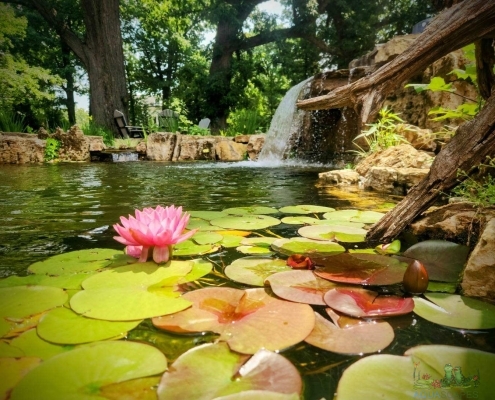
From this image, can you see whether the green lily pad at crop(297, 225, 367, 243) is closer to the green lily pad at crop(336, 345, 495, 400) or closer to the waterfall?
the green lily pad at crop(336, 345, 495, 400)

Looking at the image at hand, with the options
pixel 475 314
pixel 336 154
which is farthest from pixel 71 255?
pixel 336 154

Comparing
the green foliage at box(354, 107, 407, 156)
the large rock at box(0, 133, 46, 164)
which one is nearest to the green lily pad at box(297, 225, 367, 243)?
the green foliage at box(354, 107, 407, 156)

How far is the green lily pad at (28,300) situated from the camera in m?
0.86

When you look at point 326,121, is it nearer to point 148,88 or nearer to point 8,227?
point 8,227

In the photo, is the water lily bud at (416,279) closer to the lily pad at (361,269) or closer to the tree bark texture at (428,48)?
the lily pad at (361,269)

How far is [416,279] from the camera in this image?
0.96m

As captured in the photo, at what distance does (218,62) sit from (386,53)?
7787mm

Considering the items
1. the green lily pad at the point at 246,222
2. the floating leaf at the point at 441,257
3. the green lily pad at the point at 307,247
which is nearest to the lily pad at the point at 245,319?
the green lily pad at the point at 307,247

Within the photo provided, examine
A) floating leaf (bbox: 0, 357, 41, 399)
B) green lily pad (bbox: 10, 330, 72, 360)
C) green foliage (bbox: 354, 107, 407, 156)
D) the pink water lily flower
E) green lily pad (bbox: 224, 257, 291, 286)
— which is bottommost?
green lily pad (bbox: 10, 330, 72, 360)

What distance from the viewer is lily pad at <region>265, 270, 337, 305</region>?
94 cm

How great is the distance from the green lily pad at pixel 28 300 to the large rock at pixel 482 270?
124 cm

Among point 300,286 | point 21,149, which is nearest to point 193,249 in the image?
point 300,286

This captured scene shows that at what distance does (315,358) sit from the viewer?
27.3 inches

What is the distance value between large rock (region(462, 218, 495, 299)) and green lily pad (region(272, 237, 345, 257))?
1.66 feet
